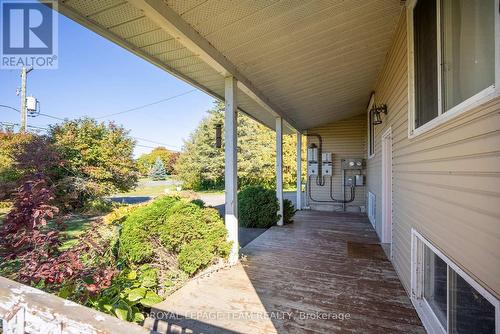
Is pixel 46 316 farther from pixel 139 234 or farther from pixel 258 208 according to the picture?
pixel 258 208

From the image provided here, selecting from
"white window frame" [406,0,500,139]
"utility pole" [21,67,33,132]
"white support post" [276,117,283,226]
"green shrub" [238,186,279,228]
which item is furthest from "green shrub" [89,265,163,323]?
"utility pole" [21,67,33,132]

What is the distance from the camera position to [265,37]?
2859mm

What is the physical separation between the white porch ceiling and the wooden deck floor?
282cm

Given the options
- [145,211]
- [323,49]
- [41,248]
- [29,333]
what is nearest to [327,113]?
[323,49]

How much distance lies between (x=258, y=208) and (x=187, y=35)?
4620 millimetres

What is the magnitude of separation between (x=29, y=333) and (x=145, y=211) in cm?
257

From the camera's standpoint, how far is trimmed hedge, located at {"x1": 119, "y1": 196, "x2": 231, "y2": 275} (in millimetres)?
3195

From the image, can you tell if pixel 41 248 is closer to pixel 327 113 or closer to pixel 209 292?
pixel 209 292

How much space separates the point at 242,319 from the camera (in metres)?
2.40

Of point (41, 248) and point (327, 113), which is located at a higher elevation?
point (327, 113)

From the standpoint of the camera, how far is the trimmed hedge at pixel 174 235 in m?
3.20

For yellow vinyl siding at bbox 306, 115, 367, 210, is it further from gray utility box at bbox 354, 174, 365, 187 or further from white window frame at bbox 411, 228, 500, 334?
white window frame at bbox 411, 228, 500, 334

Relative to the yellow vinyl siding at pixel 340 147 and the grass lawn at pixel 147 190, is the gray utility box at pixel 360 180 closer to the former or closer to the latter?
the yellow vinyl siding at pixel 340 147

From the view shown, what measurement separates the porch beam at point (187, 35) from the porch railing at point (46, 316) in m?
2.08
